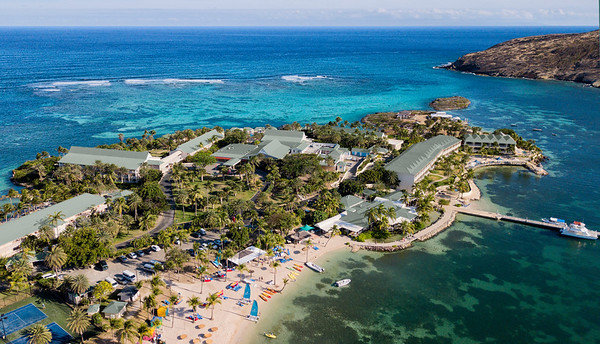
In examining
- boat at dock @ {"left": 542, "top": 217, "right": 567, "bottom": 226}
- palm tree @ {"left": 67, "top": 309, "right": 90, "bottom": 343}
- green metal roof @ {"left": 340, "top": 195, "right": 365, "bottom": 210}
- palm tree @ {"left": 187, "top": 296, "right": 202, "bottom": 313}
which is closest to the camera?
palm tree @ {"left": 67, "top": 309, "right": 90, "bottom": 343}

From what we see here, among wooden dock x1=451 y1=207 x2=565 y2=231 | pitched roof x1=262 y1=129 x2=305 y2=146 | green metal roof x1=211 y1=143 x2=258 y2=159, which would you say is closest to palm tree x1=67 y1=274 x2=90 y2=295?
green metal roof x1=211 y1=143 x2=258 y2=159

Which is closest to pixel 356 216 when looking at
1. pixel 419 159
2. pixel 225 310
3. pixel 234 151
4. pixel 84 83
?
pixel 419 159

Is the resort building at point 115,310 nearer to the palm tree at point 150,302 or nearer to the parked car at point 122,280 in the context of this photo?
the palm tree at point 150,302

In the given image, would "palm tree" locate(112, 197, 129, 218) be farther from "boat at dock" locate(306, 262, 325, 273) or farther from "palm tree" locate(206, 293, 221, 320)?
"boat at dock" locate(306, 262, 325, 273)

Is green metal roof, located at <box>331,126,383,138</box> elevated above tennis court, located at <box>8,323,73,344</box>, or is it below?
above

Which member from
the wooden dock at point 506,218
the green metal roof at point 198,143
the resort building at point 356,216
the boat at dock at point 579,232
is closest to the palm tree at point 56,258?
the resort building at point 356,216
